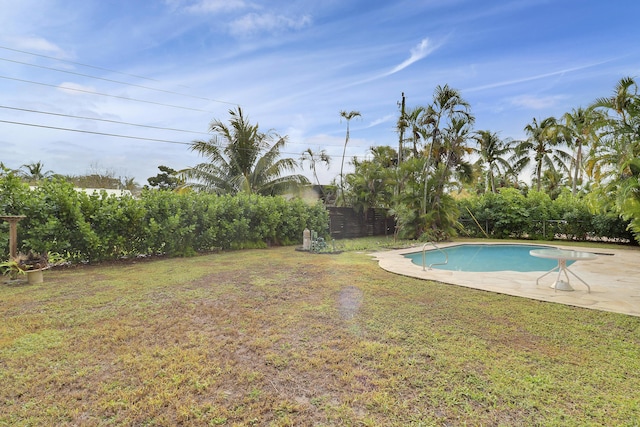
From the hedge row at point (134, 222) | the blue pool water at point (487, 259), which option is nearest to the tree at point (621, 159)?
the blue pool water at point (487, 259)

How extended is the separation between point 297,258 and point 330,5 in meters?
7.56

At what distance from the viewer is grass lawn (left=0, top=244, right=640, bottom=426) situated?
2.25 m

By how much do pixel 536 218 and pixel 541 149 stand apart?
1366 centimetres

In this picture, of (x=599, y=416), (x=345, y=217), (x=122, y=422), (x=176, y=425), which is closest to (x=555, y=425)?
(x=599, y=416)

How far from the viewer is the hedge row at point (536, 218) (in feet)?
44.7

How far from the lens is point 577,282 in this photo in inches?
246

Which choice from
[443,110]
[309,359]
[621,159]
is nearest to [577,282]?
[621,159]

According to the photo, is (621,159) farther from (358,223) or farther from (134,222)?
(134,222)

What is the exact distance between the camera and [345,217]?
52.3ft

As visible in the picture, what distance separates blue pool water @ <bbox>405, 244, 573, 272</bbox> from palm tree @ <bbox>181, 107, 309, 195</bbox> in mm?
A: 8061

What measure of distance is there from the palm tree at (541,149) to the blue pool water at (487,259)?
1583 centimetres

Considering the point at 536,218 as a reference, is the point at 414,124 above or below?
above

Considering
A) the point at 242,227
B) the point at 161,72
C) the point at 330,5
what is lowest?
the point at 242,227

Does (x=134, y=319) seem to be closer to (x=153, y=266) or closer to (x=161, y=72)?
(x=153, y=266)
